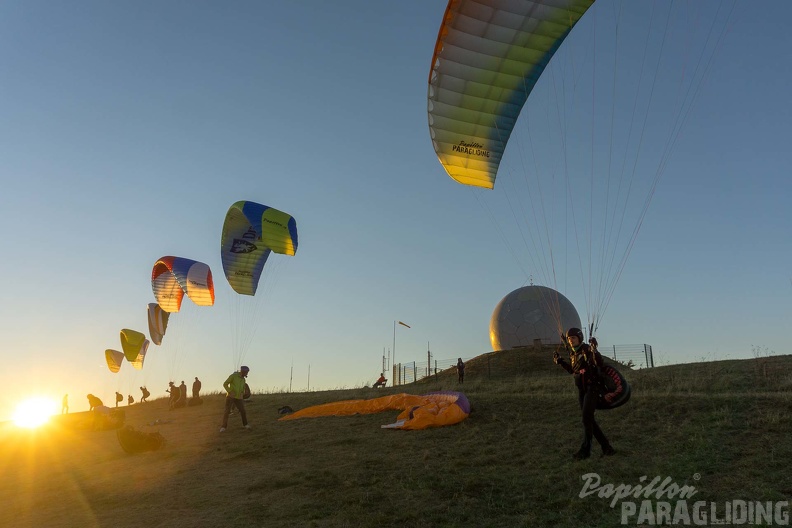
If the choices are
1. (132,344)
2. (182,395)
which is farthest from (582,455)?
(132,344)

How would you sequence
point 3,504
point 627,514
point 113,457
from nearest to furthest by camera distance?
point 627,514
point 3,504
point 113,457

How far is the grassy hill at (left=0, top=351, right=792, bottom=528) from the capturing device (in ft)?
24.6

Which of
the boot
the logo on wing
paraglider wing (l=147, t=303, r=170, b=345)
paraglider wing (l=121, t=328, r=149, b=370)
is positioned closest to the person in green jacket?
the logo on wing

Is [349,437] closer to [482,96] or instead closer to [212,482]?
[212,482]

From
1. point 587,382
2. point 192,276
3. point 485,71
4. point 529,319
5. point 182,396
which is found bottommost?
point 182,396

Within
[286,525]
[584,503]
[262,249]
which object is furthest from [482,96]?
[262,249]

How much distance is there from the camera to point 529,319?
121 ft

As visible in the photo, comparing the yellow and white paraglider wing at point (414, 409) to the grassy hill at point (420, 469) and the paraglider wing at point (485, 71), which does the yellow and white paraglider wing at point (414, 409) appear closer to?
the grassy hill at point (420, 469)

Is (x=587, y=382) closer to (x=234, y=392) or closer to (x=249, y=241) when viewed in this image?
(x=234, y=392)

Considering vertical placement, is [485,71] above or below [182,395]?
above

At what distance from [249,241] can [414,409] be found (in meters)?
12.6

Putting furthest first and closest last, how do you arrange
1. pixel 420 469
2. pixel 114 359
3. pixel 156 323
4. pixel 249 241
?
pixel 114 359
pixel 156 323
pixel 249 241
pixel 420 469

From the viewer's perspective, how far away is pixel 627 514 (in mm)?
6707

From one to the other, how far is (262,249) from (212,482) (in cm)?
1536
